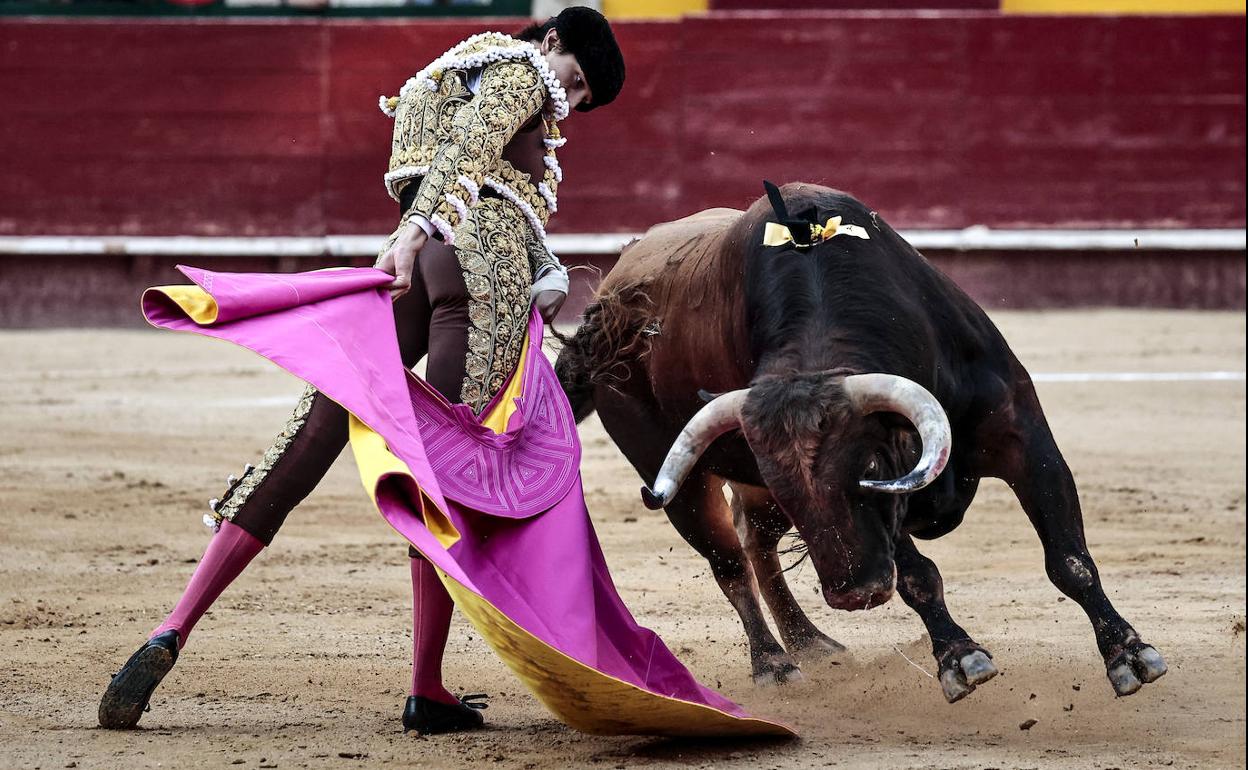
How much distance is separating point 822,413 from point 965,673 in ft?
1.47

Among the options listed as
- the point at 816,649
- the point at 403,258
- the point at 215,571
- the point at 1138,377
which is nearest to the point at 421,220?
the point at 403,258

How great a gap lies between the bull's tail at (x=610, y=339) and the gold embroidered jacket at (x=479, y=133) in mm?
511

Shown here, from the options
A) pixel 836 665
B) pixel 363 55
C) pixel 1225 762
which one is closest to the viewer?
pixel 1225 762

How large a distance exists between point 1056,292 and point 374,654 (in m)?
6.03

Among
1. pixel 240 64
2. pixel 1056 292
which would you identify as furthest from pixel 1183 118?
pixel 240 64

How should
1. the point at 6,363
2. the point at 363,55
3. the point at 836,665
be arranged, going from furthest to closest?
the point at 363,55, the point at 6,363, the point at 836,665

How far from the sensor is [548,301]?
2893 millimetres

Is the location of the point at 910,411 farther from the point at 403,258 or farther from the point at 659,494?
the point at 403,258

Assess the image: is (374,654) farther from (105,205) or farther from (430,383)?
(105,205)

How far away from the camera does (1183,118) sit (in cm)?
862

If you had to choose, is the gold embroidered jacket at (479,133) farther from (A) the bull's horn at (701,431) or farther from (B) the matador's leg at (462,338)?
(A) the bull's horn at (701,431)

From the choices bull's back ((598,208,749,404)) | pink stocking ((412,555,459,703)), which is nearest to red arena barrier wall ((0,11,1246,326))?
bull's back ((598,208,749,404))

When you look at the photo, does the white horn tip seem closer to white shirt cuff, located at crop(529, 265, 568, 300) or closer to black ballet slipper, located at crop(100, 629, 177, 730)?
white shirt cuff, located at crop(529, 265, 568, 300)

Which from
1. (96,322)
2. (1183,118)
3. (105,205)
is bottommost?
(96,322)
